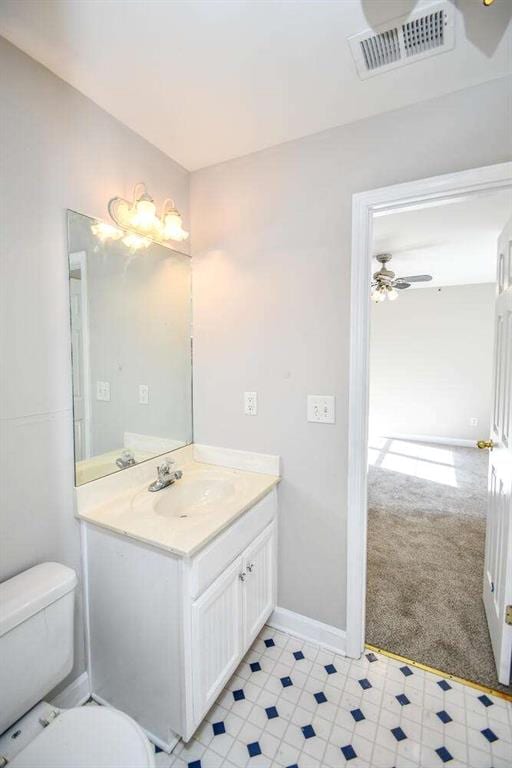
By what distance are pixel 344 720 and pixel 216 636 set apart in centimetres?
61

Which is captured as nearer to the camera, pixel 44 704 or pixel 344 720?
pixel 44 704

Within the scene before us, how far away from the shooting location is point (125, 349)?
5.46ft

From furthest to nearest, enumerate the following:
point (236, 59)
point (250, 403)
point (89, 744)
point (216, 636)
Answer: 1. point (250, 403)
2. point (216, 636)
3. point (236, 59)
4. point (89, 744)

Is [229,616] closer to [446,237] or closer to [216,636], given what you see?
[216,636]

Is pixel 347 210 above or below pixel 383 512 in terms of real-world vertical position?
above

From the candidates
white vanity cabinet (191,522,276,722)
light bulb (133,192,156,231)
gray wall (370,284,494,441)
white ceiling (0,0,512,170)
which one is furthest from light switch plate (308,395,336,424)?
gray wall (370,284,494,441)

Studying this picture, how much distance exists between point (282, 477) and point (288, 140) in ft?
5.27

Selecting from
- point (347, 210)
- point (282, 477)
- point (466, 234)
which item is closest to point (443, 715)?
point (282, 477)

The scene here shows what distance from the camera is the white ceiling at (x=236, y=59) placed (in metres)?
1.04

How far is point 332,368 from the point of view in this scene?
1.63 m

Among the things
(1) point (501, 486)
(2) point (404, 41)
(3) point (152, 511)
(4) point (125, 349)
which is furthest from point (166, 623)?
(2) point (404, 41)

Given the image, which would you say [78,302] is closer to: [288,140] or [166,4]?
[166,4]

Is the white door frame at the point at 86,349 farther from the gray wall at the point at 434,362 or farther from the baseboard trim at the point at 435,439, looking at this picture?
the baseboard trim at the point at 435,439

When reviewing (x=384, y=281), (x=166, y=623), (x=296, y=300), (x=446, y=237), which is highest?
(x=446, y=237)
